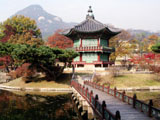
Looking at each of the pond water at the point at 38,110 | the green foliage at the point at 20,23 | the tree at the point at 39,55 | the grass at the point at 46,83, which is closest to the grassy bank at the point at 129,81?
the grass at the point at 46,83

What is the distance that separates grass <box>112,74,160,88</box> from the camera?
33812 millimetres

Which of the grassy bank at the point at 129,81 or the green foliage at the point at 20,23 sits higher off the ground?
the green foliage at the point at 20,23

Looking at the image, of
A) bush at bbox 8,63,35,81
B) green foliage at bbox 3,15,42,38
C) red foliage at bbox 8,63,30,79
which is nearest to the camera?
bush at bbox 8,63,35,81

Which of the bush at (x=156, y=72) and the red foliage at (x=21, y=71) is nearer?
the bush at (x=156, y=72)

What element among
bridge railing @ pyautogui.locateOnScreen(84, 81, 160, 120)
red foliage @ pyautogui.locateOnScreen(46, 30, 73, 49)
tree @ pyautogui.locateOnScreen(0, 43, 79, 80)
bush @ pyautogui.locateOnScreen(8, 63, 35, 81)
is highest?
red foliage @ pyautogui.locateOnScreen(46, 30, 73, 49)

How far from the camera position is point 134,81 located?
35062 millimetres

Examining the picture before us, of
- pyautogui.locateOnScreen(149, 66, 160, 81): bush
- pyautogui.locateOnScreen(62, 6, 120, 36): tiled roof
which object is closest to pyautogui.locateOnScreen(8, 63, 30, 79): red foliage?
pyautogui.locateOnScreen(62, 6, 120, 36): tiled roof

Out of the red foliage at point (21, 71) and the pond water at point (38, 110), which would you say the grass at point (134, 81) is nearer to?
the pond water at point (38, 110)

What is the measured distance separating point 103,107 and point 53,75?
2618 cm

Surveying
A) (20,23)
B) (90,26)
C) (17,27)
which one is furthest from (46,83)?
(20,23)

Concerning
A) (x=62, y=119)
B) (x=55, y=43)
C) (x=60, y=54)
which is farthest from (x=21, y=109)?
(x=55, y=43)

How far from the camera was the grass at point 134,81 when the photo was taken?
3381 cm

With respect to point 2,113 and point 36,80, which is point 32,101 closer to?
point 2,113

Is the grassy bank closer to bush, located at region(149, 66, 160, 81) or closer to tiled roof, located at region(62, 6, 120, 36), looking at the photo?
bush, located at region(149, 66, 160, 81)
